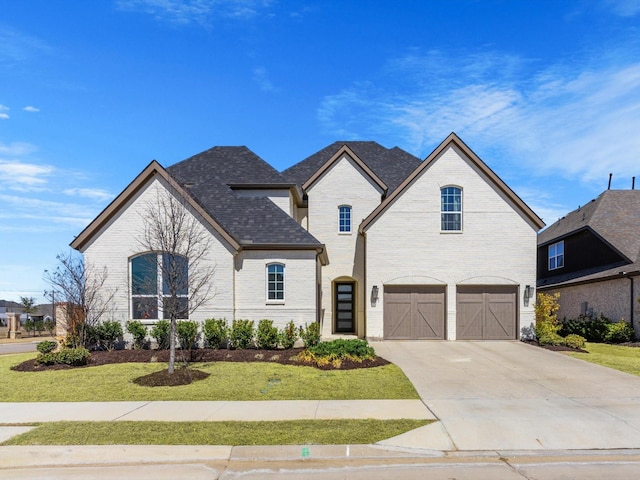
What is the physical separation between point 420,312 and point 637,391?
10.8m

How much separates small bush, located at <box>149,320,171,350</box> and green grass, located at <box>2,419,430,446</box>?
8.89 metres

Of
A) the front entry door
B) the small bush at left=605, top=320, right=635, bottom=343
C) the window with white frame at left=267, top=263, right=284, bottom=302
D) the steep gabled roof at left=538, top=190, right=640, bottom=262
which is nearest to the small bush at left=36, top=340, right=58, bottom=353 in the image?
the window with white frame at left=267, top=263, right=284, bottom=302

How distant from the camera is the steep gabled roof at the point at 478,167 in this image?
21.3 meters

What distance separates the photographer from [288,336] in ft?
59.2

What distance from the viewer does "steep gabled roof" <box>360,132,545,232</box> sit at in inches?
838

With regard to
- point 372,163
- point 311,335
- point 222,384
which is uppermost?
point 372,163

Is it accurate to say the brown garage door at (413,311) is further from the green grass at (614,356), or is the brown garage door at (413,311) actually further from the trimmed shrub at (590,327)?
the green grass at (614,356)

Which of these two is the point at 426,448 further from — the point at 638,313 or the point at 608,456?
the point at 638,313

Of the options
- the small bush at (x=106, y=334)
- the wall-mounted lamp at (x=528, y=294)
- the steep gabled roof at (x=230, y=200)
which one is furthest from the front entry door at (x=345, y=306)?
the small bush at (x=106, y=334)

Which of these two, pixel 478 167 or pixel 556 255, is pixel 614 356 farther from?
pixel 556 255

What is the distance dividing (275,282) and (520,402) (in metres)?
11.0

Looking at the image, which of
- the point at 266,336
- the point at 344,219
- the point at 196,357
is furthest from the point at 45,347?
the point at 344,219

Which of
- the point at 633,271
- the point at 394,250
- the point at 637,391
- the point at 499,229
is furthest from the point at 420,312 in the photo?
the point at 637,391

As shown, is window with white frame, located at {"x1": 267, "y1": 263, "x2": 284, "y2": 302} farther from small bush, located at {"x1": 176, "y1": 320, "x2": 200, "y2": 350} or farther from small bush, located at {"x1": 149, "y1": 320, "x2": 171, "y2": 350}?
small bush, located at {"x1": 149, "y1": 320, "x2": 171, "y2": 350}
